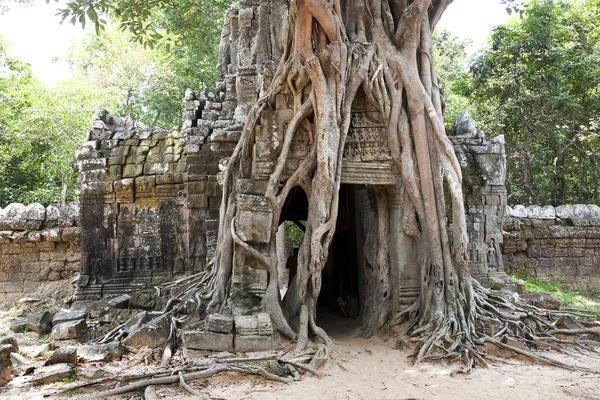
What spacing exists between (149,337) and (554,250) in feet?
24.4

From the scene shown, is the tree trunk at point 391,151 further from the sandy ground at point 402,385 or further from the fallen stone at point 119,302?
the fallen stone at point 119,302

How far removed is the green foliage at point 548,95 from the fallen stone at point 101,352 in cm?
1017

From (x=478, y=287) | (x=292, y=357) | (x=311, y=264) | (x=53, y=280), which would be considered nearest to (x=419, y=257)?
(x=478, y=287)

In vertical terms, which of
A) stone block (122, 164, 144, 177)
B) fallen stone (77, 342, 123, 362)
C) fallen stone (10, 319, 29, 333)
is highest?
stone block (122, 164, 144, 177)

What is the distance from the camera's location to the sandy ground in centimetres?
345

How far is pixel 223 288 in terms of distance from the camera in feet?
16.8

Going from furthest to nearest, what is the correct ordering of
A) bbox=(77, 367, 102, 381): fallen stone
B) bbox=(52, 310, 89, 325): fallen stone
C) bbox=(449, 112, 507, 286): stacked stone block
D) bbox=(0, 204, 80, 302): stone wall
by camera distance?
bbox=(0, 204, 80, 302): stone wall, bbox=(449, 112, 507, 286): stacked stone block, bbox=(52, 310, 89, 325): fallen stone, bbox=(77, 367, 102, 381): fallen stone

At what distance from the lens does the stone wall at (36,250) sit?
819cm

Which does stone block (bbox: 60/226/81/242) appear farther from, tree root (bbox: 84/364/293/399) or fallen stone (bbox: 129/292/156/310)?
tree root (bbox: 84/364/293/399)

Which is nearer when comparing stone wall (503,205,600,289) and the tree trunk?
the tree trunk

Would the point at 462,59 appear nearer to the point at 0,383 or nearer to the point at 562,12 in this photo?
the point at 562,12

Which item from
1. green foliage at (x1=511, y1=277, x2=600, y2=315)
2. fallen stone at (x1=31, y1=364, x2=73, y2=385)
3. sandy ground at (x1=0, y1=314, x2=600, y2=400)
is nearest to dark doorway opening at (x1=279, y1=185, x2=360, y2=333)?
sandy ground at (x1=0, y1=314, x2=600, y2=400)

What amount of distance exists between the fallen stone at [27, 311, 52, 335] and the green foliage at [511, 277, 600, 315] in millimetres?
7258

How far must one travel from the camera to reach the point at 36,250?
8.34m
